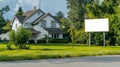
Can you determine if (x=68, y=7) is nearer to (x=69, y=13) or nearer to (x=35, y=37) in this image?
(x=69, y=13)

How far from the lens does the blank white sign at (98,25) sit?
179 feet

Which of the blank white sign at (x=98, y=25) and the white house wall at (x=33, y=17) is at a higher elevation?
the white house wall at (x=33, y=17)

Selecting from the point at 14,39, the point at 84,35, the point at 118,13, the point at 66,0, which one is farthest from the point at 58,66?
the point at 66,0

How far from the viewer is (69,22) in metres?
95.1

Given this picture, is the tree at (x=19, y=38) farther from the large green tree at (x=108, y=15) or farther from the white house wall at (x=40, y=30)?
the white house wall at (x=40, y=30)

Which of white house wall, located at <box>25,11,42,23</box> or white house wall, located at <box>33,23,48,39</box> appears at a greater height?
white house wall, located at <box>25,11,42,23</box>

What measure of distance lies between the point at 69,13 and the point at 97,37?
84.1 ft

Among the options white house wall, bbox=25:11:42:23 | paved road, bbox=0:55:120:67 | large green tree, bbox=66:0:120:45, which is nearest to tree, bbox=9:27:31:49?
large green tree, bbox=66:0:120:45

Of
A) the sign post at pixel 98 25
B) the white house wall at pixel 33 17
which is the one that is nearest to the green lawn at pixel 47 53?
the sign post at pixel 98 25

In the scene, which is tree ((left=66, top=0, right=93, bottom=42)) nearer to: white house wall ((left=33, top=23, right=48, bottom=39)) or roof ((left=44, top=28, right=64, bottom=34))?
roof ((left=44, top=28, right=64, bottom=34))

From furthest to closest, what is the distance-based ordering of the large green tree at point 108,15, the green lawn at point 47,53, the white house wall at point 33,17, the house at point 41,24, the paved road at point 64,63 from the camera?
1. the white house wall at point 33,17
2. the house at point 41,24
3. the large green tree at point 108,15
4. the green lawn at point 47,53
5. the paved road at point 64,63

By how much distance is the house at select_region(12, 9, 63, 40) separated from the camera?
300 feet

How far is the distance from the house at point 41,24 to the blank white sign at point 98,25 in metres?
34.2

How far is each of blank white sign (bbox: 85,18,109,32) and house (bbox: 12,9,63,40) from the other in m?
34.2
